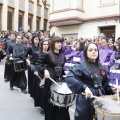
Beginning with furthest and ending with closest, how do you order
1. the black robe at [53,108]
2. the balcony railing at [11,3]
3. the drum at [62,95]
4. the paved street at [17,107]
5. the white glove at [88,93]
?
the balcony railing at [11,3] → the paved street at [17,107] → the black robe at [53,108] → the drum at [62,95] → the white glove at [88,93]

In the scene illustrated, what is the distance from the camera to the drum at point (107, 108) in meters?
2.97

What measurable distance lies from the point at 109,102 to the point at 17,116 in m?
3.12

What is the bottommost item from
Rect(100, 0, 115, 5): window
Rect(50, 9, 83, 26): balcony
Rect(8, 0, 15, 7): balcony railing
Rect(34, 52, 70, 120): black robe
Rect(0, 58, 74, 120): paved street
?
Rect(0, 58, 74, 120): paved street

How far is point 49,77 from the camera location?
15.6 ft

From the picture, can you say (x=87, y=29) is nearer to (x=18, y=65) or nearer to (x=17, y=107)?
(x=18, y=65)

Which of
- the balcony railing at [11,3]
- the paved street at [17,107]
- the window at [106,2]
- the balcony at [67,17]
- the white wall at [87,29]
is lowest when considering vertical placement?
the paved street at [17,107]

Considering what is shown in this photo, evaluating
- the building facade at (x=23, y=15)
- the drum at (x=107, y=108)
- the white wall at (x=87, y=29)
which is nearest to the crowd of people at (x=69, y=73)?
the drum at (x=107, y=108)

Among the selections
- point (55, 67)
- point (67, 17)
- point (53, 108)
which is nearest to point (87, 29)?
point (67, 17)

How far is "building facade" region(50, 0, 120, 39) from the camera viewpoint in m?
17.1

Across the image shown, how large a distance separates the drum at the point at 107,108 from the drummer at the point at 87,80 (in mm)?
253

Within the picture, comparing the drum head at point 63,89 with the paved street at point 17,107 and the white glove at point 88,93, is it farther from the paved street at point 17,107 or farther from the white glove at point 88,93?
the paved street at point 17,107

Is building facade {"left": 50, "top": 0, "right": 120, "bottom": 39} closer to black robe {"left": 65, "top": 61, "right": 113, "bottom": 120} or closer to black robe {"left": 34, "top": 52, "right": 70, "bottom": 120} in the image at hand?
black robe {"left": 34, "top": 52, "right": 70, "bottom": 120}

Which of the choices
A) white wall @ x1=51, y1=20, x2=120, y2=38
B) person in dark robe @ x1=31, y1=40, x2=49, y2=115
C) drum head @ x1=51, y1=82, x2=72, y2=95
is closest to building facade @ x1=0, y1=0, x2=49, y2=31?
white wall @ x1=51, y1=20, x2=120, y2=38

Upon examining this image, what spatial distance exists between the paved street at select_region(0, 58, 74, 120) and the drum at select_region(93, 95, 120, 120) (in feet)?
8.71
